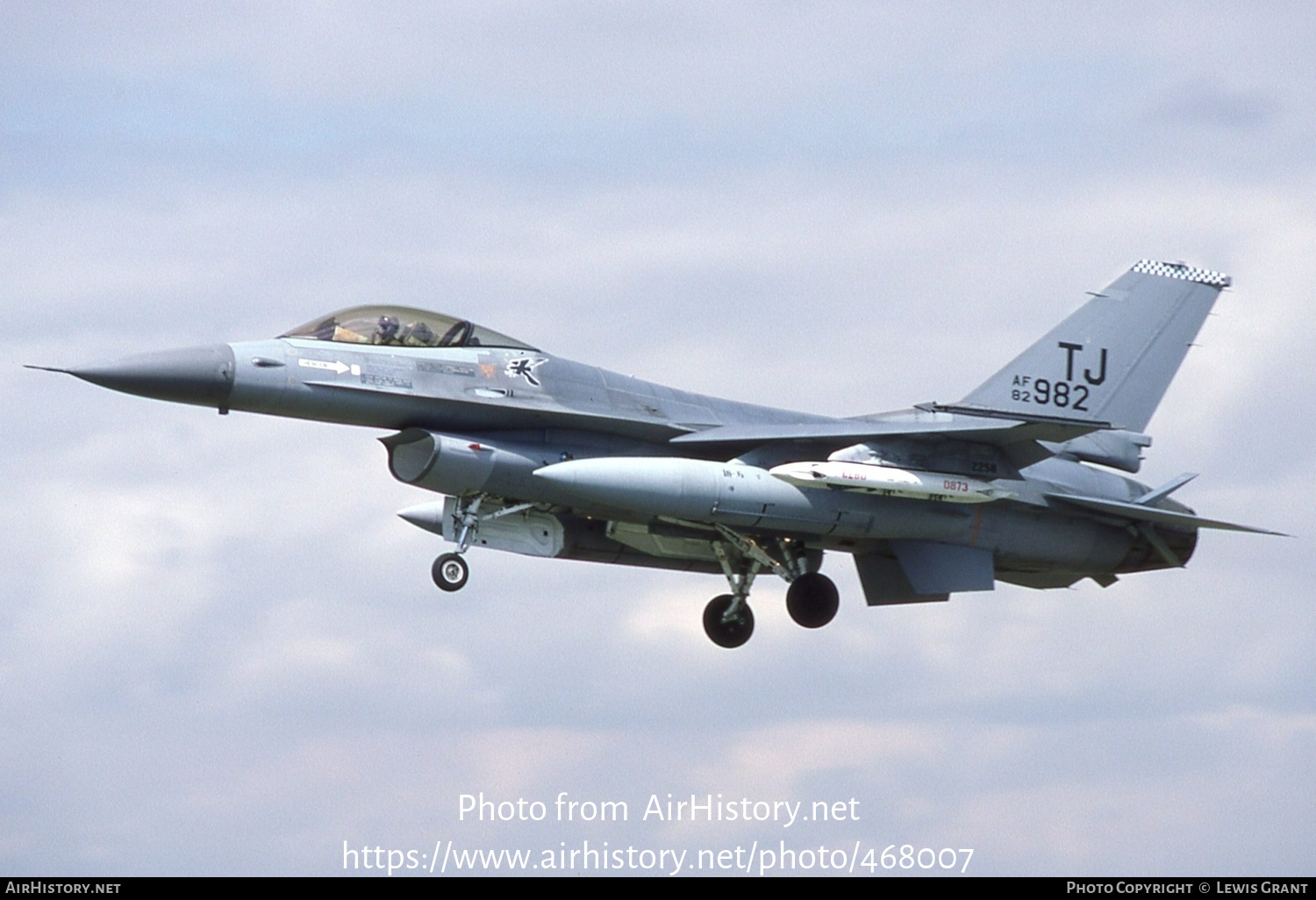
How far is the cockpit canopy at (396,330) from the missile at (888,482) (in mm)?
3468

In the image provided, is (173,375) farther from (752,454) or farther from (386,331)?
(752,454)

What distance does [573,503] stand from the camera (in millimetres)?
20875

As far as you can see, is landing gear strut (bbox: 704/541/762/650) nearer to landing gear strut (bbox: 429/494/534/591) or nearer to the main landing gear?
the main landing gear

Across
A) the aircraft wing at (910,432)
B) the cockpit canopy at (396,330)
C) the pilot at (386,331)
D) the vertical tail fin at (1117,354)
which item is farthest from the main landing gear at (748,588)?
the pilot at (386,331)

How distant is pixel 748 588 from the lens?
23906mm

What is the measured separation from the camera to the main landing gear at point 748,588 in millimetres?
23156

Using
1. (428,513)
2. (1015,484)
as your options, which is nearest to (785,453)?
(1015,484)

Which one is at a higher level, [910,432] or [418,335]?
[418,335]

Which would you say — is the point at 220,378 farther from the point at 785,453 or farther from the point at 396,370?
the point at 785,453

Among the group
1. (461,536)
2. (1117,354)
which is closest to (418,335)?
(461,536)

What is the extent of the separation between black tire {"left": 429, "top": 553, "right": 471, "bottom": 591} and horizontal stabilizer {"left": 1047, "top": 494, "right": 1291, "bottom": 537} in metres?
6.96

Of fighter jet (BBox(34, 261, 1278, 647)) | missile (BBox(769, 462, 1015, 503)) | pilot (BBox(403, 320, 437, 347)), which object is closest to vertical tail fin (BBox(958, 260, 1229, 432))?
fighter jet (BBox(34, 261, 1278, 647))

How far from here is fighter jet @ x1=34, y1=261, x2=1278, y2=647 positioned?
20.6 m

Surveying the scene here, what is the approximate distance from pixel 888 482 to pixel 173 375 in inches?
301
